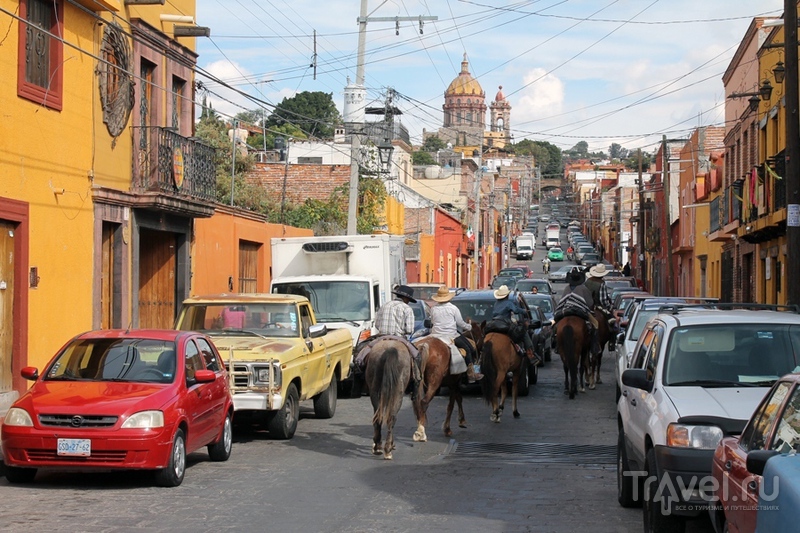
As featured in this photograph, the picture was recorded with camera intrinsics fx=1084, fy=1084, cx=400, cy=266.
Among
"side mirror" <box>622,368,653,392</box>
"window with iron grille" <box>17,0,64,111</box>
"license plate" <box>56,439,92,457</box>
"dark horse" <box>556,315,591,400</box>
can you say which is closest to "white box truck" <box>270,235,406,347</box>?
"dark horse" <box>556,315,591,400</box>

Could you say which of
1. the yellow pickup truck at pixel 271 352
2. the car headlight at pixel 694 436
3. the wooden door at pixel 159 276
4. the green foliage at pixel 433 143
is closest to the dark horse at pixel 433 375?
the yellow pickup truck at pixel 271 352

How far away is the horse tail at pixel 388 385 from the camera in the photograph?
44.3ft

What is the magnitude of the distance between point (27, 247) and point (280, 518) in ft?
30.5

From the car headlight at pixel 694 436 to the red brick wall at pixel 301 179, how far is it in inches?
1456

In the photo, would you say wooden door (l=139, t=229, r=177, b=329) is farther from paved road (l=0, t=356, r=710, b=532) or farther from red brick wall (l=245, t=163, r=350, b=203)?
red brick wall (l=245, t=163, r=350, b=203)

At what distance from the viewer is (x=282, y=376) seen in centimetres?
1416

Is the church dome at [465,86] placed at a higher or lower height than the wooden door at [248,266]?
higher

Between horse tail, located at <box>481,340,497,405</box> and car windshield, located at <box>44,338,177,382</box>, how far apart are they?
232 inches

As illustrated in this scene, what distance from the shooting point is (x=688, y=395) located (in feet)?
27.9

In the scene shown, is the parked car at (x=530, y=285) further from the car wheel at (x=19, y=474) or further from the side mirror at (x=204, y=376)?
the car wheel at (x=19, y=474)

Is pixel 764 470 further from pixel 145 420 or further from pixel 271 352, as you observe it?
pixel 271 352

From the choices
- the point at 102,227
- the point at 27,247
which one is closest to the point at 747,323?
the point at 27,247

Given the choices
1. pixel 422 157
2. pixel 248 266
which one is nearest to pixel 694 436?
pixel 248 266

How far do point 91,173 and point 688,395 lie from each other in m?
13.7
